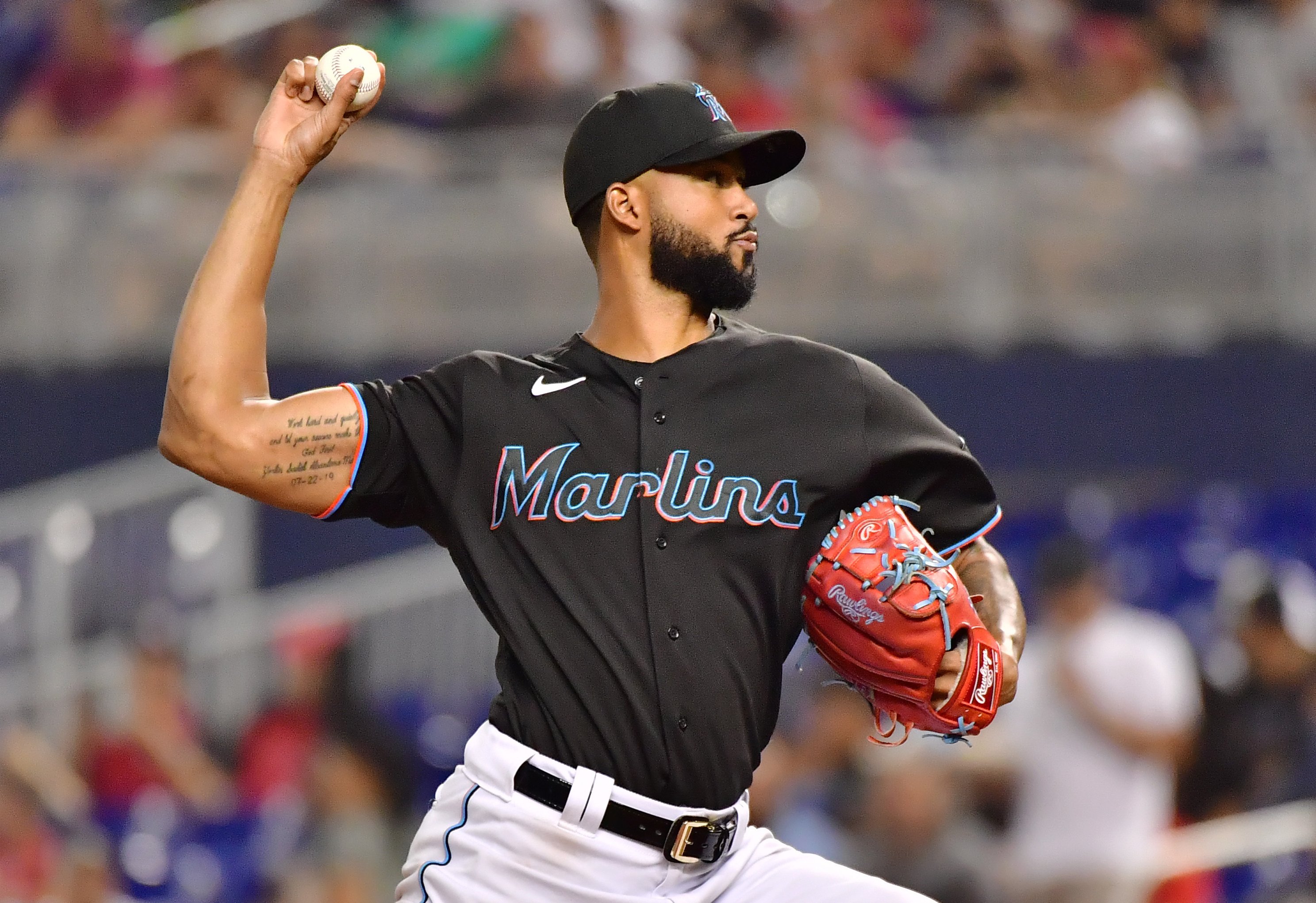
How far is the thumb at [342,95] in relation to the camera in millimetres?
3227

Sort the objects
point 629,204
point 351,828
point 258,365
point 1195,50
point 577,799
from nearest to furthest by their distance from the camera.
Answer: point 577,799 → point 258,365 → point 629,204 → point 351,828 → point 1195,50

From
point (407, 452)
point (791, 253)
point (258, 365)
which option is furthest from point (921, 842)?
point (258, 365)

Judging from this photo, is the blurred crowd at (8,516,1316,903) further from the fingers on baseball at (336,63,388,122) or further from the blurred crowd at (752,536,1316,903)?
the fingers on baseball at (336,63,388,122)

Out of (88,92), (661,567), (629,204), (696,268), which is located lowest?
(88,92)

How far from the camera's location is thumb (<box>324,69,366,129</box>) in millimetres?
3227

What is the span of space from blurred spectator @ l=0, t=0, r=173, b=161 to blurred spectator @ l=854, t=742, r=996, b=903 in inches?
185

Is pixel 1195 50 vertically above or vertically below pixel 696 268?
below

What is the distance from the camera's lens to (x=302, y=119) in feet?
10.7

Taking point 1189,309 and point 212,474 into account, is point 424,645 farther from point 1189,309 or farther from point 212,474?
point 212,474

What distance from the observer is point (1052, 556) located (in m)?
6.27

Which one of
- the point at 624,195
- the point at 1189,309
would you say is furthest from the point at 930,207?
the point at 624,195

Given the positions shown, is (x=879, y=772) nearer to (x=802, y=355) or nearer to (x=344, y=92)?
(x=802, y=355)

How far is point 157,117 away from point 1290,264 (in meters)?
5.24

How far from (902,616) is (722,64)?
5.98 meters
